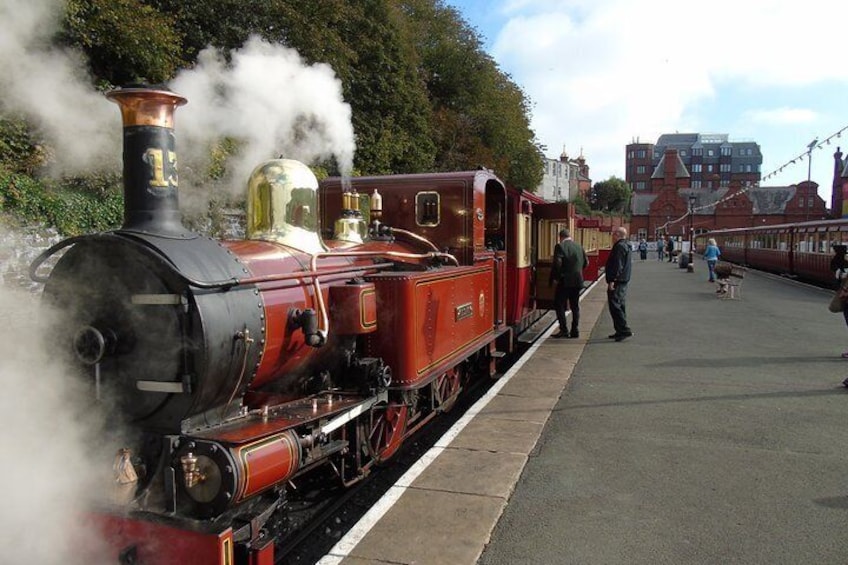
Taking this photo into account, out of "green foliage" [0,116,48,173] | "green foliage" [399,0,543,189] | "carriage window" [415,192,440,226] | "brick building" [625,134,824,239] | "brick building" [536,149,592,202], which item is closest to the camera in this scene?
"carriage window" [415,192,440,226]

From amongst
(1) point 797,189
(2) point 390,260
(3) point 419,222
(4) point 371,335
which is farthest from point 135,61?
(1) point 797,189

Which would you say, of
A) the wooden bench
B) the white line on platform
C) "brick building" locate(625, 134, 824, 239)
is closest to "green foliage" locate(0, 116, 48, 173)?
the white line on platform

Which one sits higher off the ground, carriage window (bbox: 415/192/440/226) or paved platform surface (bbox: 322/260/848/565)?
carriage window (bbox: 415/192/440/226)

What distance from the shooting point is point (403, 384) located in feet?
13.6

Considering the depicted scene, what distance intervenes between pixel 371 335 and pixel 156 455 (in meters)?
1.66

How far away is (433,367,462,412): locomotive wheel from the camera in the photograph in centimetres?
553

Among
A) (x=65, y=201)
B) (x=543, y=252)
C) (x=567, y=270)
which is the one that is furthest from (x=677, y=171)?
(x=65, y=201)

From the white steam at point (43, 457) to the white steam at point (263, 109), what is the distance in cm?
331

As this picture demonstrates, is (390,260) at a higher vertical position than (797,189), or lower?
lower

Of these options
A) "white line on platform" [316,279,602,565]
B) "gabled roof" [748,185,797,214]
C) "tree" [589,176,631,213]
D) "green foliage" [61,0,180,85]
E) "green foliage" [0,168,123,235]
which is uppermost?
"tree" [589,176,631,213]

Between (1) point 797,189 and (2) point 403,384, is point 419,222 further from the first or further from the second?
(1) point 797,189

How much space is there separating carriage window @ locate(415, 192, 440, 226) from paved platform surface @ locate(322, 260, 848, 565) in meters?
1.85

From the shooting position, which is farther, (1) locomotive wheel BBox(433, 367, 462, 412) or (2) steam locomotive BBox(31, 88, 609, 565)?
(1) locomotive wheel BBox(433, 367, 462, 412)

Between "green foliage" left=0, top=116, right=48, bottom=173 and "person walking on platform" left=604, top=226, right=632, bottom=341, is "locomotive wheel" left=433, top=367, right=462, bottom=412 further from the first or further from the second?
"green foliage" left=0, top=116, right=48, bottom=173
